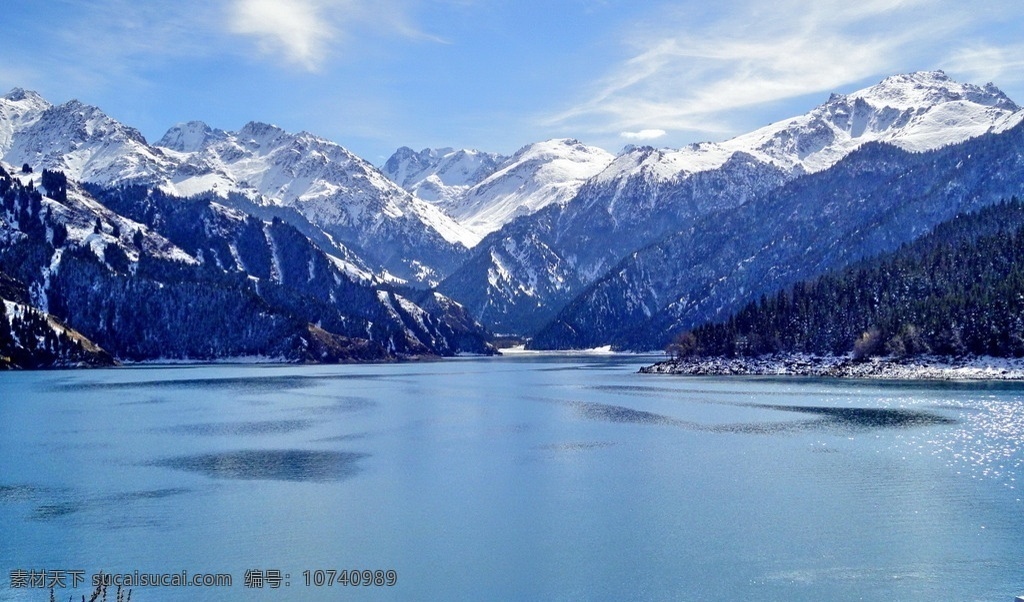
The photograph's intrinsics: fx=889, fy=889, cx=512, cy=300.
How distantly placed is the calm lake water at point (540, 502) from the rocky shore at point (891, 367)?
1554 inches

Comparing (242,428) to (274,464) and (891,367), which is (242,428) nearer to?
(274,464)

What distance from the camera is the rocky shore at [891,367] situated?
149 meters

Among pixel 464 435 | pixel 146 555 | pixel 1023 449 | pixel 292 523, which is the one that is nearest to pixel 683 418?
pixel 464 435

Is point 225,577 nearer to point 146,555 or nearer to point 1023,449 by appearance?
point 146,555

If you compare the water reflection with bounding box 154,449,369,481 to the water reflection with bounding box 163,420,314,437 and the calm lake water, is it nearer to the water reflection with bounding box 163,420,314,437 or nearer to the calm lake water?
the calm lake water

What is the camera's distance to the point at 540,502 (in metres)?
57.9

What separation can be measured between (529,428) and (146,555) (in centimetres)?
5923

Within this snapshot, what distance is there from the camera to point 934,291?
189875 mm

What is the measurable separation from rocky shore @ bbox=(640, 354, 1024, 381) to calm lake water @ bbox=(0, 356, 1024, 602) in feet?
130

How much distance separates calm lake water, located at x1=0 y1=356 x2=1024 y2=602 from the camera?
135 ft

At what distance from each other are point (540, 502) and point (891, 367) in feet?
415

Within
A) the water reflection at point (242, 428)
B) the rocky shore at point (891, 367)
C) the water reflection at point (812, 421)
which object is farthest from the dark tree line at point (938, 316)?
the water reflection at point (242, 428)

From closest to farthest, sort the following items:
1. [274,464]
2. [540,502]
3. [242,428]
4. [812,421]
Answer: [540,502] → [274,464] → [812,421] → [242,428]

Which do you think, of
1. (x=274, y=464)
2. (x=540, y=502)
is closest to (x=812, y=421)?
(x=540, y=502)
